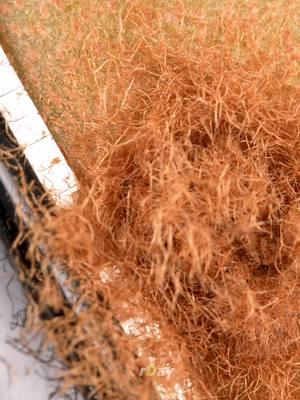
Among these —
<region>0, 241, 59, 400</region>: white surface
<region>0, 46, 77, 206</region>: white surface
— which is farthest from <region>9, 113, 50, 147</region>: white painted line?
<region>0, 241, 59, 400</region>: white surface

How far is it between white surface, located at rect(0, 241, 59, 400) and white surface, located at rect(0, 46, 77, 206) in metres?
0.18

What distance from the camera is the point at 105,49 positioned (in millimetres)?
1048

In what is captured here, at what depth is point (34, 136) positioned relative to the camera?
0.96m

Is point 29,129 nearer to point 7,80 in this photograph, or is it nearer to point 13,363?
point 7,80

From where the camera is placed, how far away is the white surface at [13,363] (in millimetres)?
845

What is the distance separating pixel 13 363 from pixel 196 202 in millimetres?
413

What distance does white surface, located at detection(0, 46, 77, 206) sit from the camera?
0.95 meters

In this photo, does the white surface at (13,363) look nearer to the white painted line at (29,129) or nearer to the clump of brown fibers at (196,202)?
the clump of brown fibers at (196,202)

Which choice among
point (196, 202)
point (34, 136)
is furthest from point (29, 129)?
point (196, 202)

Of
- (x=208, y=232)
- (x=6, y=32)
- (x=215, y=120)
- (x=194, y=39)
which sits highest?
(x=6, y=32)

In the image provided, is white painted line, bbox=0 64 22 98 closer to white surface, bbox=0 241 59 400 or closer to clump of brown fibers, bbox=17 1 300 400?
clump of brown fibers, bbox=17 1 300 400

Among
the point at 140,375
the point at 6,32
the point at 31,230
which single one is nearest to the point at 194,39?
the point at 6,32

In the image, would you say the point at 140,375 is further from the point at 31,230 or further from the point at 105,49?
the point at 105,49

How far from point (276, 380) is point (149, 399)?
0.33 metres
